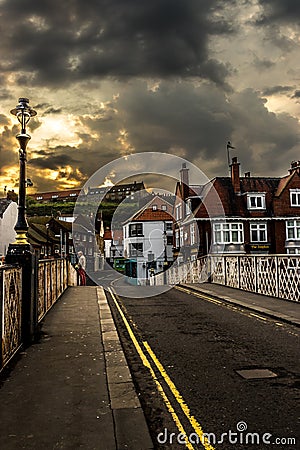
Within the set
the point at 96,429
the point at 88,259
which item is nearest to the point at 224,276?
the point at 96,429

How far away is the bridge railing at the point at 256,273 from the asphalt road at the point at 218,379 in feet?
16.5

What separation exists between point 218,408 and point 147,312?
361 inches

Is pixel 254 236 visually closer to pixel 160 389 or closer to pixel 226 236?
pixel 226 236

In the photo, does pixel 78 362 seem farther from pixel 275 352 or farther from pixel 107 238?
pixel 107 238

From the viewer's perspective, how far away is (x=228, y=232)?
4575 cm

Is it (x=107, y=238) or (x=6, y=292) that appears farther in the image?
(x=107, y=238)

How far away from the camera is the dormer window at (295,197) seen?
47.6 meters

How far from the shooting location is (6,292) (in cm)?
704

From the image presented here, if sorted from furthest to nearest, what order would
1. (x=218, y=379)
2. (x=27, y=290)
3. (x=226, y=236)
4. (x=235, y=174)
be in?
(x=235, y=174), (x=226, y=236), (x=27, y=290), (x=218, y=379)

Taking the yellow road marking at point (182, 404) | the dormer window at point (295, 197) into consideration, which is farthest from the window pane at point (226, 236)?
the yellow road marking at point (182, 404)

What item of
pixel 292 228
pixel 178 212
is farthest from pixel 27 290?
pixel 178 212

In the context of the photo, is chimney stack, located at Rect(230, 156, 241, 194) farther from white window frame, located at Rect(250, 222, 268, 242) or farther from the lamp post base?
the lamp post base

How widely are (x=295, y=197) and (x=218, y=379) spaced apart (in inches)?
1725

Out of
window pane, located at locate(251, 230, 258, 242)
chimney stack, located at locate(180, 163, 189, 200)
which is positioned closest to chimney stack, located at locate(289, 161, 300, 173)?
window pane, located at locate(251, 230, 258, 242)
